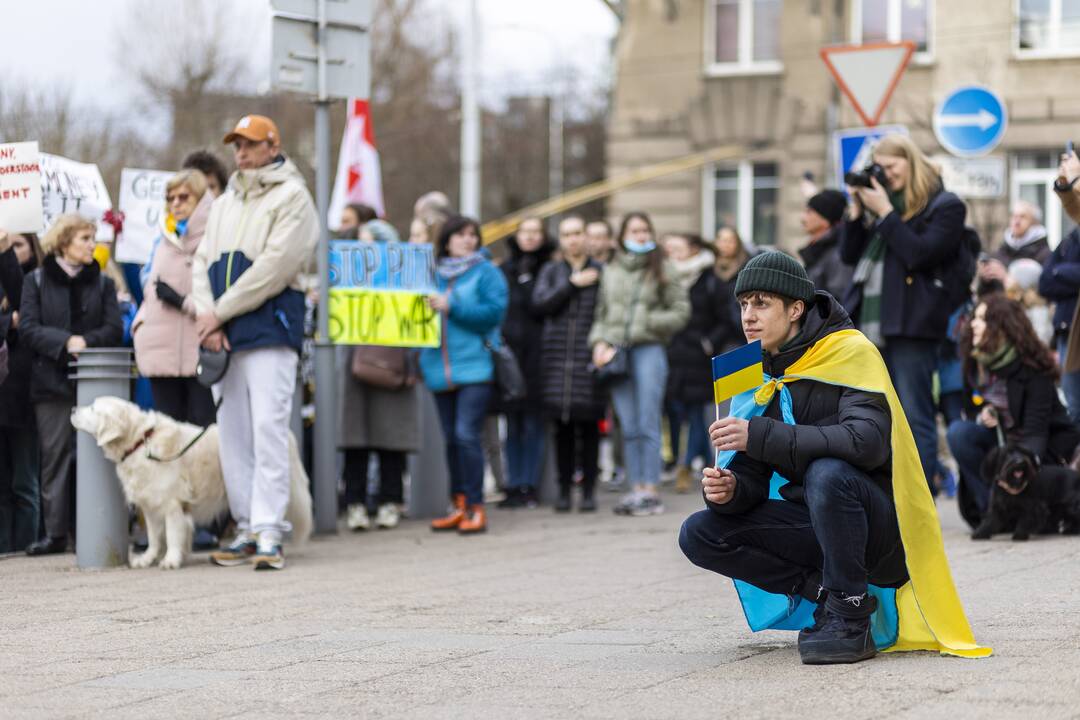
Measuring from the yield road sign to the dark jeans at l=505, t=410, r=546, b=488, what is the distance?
3.32 meters

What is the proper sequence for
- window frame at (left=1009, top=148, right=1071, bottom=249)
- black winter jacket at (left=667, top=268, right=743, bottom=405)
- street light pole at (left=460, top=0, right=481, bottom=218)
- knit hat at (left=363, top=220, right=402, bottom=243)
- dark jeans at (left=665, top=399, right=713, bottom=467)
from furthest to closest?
street light pole at (left=460, top=0, right=481, bottom=218)
window frame at (left=1009, top=148, right=1071, bottom=249)
dark jeans at (left=665, top=399, right=713, bottom=467)
black winter jacket at (left=667, top=268, right=743, bottom=405)
knit hat at (left=363, top=220, right=402, bottom=243)

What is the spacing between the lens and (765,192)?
90.5 ft

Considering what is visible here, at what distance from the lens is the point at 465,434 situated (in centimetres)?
1104

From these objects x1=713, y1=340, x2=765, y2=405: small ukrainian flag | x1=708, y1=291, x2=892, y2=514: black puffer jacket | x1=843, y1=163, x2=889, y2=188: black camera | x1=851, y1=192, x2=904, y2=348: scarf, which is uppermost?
x1=843, y1=163, x2=889, y2=188: black camera

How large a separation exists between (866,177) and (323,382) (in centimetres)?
367

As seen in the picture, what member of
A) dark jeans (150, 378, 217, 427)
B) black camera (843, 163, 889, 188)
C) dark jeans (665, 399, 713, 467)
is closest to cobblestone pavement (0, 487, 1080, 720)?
dark jeans (150, 378, 217, 427)

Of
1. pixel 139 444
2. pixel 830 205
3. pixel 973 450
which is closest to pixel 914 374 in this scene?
pixel 973 450

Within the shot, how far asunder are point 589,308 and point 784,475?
22.1 ft

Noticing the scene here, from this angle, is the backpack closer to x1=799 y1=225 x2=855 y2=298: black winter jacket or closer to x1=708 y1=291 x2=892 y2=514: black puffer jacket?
x1=799 y1=225 x2=855 y2=298: black winter jacket

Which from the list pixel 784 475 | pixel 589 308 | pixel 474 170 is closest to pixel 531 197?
pixel 474 170

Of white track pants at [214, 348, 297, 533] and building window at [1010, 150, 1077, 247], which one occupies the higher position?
building window at [1010, 150, 1077, 247]

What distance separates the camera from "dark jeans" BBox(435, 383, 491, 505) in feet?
35.9

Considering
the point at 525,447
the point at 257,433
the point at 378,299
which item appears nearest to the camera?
the point at 257,433

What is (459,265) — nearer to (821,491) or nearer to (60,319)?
(60,319)
